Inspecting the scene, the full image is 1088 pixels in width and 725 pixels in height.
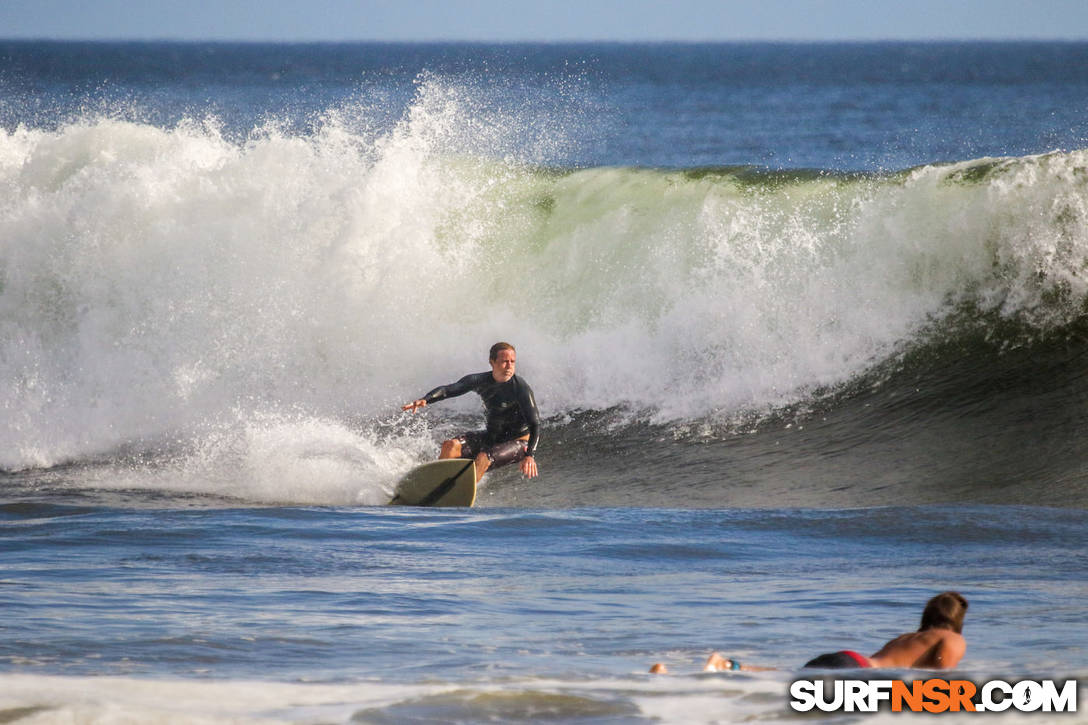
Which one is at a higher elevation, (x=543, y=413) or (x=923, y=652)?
(x=543, y=413)

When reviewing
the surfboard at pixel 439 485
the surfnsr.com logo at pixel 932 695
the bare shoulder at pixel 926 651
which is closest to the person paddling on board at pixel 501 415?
the surfboard at pixel 439 485

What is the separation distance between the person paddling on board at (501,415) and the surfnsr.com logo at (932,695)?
18.7ft

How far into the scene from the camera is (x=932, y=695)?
458 centimetres

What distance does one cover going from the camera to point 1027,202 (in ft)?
38.2

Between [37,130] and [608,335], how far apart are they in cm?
833

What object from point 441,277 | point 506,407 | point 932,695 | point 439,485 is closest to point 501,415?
point 506,407

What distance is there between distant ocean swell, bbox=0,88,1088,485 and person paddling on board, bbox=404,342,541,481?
26.9 inches

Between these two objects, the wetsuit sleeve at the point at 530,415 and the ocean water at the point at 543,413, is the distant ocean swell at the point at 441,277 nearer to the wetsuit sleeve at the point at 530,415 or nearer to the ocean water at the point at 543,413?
the ocean water at the point at 543,413

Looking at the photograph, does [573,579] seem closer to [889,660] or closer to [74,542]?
[889,660]

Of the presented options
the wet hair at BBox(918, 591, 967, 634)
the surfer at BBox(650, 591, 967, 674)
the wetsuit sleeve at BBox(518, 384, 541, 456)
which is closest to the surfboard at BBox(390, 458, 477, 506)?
the wetsuit sleeve at BBox(518, 384, 541, 456)

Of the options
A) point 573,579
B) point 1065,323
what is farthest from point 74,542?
point 1065,323

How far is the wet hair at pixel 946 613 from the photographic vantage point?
5.11 meters

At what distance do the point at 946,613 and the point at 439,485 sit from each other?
4.99m

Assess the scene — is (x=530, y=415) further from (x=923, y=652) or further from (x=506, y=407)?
(x=923, y=652)
